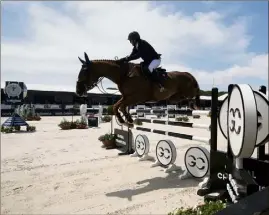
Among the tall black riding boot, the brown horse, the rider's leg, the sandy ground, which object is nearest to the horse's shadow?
the sandy ground

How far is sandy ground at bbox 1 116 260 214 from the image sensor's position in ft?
10.3

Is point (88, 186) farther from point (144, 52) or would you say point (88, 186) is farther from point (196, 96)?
point (196, 96)

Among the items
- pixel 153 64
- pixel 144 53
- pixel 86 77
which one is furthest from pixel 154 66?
pixel 86 77

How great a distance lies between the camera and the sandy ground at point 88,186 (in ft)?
10.3

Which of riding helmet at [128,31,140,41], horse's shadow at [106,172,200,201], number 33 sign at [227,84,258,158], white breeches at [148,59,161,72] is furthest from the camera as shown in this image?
white breeches at [148,59,161,72]

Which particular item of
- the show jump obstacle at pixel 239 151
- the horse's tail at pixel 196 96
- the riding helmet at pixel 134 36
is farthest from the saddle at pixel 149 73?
the show jump obstacle at pixel 239 151

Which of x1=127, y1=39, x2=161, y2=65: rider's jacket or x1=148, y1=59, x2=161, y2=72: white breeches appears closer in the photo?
x1=127, y1=39, x2=161, y2=65: rider's jacket

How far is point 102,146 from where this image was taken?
7.49 metres

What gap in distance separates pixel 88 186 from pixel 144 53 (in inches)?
97.2

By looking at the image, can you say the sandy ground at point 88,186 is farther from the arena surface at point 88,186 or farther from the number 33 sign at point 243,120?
the number 33 sign at point 243,120

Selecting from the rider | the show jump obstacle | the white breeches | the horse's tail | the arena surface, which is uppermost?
the rider

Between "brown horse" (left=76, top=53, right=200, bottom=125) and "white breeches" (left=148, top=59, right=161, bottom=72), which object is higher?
"white breeches" (left=148, top=59, right=161, bottom=72)

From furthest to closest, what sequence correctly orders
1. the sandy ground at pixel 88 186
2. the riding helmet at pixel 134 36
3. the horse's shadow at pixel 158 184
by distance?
1. the riding helmet at pixel 134 36
2. the horse's shadow at pixel 158 184
3. the sandy ground at pixel 88 186

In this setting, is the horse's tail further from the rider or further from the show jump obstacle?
the show jump obstacle
